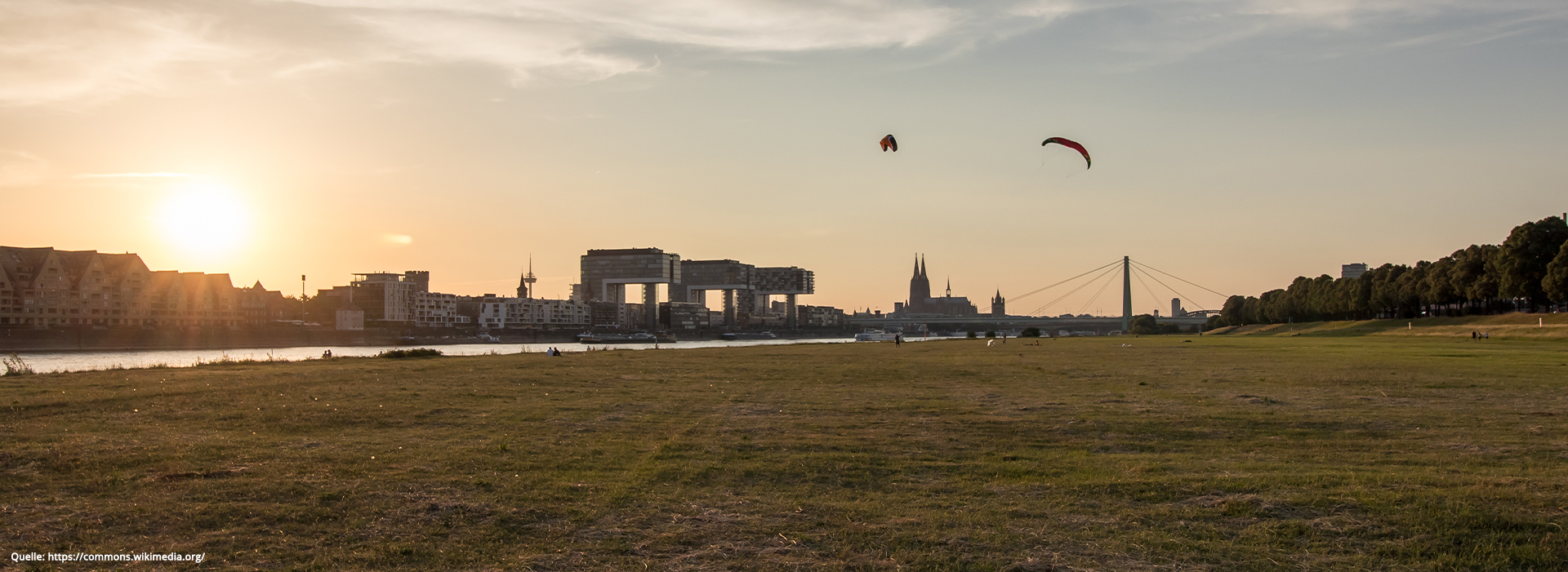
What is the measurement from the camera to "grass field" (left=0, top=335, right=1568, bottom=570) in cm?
836

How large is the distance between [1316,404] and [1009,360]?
80.7 feet

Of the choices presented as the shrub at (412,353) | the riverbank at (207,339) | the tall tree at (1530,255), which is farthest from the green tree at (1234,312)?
the shrub at (412,353)

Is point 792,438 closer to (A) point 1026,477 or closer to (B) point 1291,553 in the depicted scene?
(A) point 1026,477

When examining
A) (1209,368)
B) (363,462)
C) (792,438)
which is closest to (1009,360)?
(1209,368)

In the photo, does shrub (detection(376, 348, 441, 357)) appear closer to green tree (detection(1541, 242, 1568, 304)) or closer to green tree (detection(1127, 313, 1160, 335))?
green tree (detection(1541, 242, 1568, 304))

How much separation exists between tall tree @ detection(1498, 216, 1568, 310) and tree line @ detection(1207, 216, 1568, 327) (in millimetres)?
67

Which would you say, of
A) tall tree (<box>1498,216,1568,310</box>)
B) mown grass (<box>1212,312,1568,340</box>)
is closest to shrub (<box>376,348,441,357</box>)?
mown grass (<box>1212,312,1568,340</box>)

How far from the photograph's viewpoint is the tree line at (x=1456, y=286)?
283 feet

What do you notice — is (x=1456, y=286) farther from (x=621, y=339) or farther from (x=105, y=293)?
(x=105, y=293)

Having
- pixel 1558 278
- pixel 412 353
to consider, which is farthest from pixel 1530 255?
pixel 412 353

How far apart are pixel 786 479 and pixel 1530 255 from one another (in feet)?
327

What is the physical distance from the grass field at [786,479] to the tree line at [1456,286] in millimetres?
80341

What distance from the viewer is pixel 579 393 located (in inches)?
942

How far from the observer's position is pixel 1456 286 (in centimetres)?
10025
